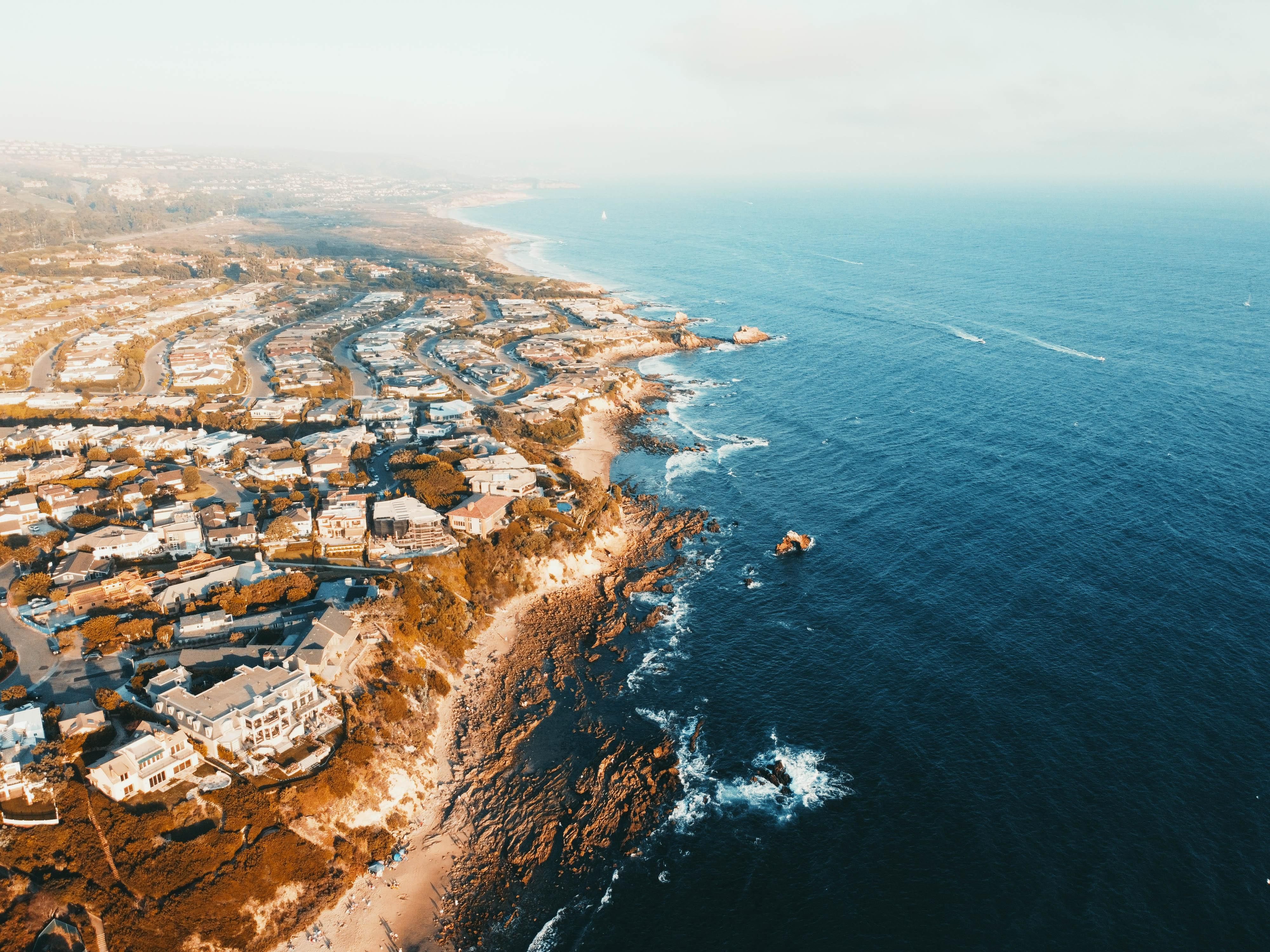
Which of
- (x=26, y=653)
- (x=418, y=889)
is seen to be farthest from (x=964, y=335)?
(x=26, y=653)

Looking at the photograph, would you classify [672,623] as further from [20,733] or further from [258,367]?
[258,367]

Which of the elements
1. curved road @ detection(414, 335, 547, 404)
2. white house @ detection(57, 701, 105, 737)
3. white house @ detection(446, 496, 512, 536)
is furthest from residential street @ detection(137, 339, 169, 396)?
white house @ detection(57, 701, 105, 737)

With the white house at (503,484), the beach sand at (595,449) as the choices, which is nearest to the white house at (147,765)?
the white house at (503,484)

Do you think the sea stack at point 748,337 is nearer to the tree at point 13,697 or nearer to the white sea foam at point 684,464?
the white sea foam at point 684,464

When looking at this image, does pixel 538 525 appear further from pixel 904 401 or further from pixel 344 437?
pixel 904 401

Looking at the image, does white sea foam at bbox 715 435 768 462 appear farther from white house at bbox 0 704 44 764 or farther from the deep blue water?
white house at bbox 0 704 44 764

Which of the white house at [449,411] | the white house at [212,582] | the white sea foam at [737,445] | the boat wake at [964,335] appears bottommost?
the white house at [449,411]
